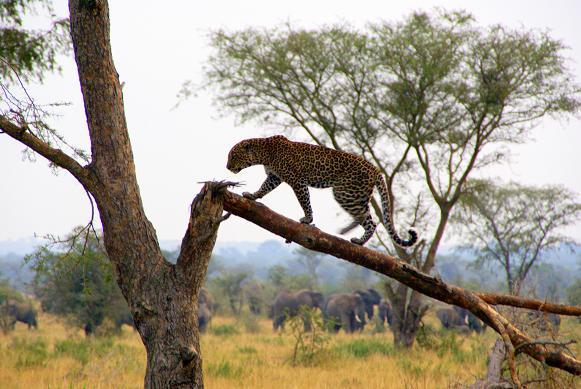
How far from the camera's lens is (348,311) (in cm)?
2919

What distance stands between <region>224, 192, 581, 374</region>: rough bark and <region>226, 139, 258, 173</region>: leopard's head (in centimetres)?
30

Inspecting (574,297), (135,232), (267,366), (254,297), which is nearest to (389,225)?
(135,232)

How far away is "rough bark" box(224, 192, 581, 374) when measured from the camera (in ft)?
19.5

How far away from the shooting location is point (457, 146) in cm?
1778

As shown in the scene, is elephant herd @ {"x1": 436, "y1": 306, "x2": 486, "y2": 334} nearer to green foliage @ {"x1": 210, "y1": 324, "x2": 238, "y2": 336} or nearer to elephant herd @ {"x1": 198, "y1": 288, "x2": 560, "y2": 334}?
elephant herd @ {"x1": 198, "y1": 288, "x2": 560, "y2": 334}

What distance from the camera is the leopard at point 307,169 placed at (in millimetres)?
6094

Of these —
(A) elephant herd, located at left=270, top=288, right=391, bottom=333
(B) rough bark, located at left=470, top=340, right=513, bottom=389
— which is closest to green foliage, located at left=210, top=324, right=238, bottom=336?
(A) elephant herd, located at left=270, top=288, right=391, bottom=333

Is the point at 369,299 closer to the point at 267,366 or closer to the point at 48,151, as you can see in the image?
the point at 267,366

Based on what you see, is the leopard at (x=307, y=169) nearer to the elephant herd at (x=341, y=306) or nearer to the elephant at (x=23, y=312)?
the elephant herd at (x=341, y=306)

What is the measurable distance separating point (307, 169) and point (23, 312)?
25.1m

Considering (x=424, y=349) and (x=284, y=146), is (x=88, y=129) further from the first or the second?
(x=424, y=349)

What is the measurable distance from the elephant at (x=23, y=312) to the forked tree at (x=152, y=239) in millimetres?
23281

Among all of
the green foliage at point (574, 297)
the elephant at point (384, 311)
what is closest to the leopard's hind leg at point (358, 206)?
the green foliage at point (574, 297)

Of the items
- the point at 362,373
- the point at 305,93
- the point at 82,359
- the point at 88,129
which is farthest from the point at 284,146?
the point at 305,93
